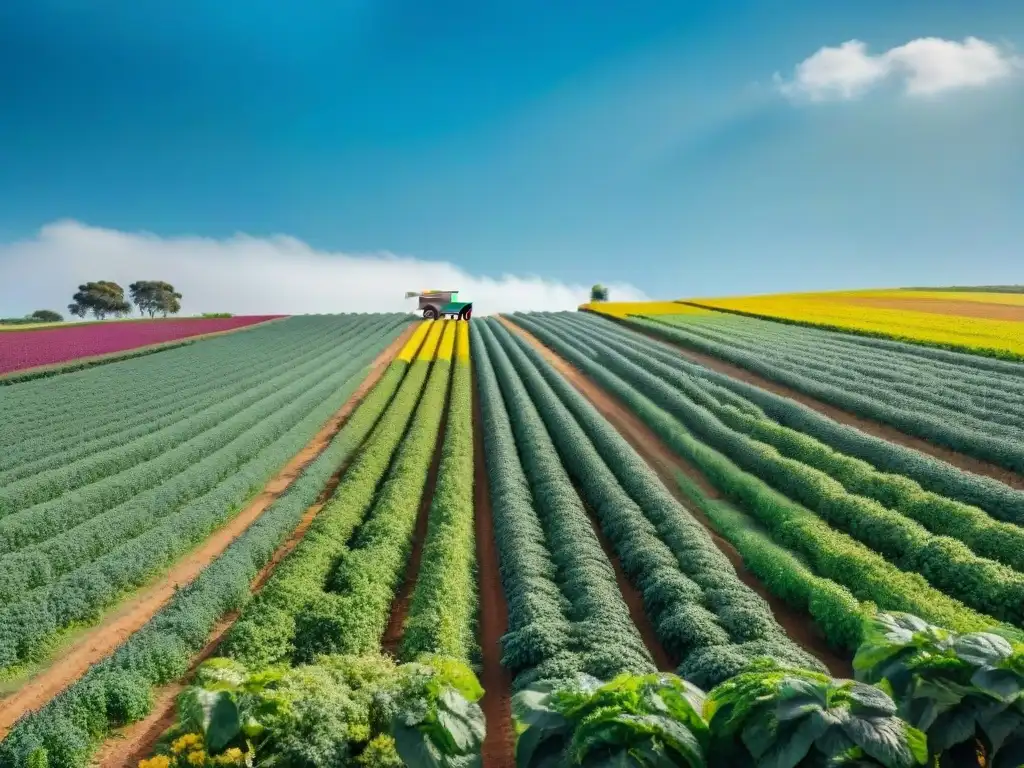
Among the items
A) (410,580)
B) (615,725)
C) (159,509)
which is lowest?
(410,580)

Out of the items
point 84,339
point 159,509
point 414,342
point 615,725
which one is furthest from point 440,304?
point 615,725

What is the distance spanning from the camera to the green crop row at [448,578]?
403 inches

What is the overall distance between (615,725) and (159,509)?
14.8 metres

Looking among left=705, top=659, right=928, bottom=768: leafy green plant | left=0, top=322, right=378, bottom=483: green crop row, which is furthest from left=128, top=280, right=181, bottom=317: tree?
left=705, top=659, right=928, bottom=768: leafy green plant

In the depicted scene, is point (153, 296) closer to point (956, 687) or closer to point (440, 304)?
point (440, 304)

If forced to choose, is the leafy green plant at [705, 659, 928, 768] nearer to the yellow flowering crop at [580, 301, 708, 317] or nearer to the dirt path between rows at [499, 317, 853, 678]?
the dirt path between rows at [499, 317, 853, 678]

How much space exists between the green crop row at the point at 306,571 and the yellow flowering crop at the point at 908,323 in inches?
1211

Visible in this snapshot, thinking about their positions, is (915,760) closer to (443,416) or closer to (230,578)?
(230,578)

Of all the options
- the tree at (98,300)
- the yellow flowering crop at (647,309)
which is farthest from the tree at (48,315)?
the yellow flowering crop at (647,309)

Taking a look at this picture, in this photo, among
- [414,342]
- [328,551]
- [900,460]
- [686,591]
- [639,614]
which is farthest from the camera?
[414,342]

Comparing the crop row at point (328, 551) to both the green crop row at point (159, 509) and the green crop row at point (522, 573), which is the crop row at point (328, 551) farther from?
the green crop row at point (159, 509)

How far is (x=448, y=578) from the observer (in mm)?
12039

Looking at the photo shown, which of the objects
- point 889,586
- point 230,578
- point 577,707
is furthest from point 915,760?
point 230,578

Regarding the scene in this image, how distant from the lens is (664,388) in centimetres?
2898
